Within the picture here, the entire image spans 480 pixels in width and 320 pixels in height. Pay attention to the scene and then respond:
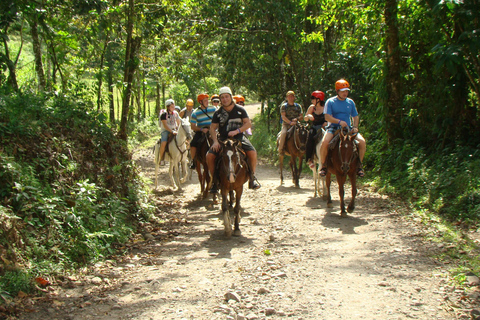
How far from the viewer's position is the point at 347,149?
909 centimetres

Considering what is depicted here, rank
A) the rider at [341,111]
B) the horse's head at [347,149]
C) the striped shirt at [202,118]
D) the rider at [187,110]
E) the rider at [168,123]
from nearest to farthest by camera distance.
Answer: the horse's head at [347,149]
the rider at [341,111]
the striped shirt at [202,118]
the rider at [168,123]
the rider at [187,110]

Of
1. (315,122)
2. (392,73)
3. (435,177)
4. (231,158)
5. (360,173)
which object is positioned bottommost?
(435,177)

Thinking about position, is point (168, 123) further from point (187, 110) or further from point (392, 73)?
point (392, 73)

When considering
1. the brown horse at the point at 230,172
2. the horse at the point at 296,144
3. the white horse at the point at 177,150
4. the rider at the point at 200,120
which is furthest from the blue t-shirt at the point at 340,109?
the white horse at the point at 177,150

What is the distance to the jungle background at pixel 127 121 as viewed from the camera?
6.27 m

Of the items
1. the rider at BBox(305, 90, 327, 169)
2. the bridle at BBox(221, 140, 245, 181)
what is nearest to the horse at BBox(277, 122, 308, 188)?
the rider at BBox(305, 90, 327, 169)

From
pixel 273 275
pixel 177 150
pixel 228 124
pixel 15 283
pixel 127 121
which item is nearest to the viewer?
pixel 15 283

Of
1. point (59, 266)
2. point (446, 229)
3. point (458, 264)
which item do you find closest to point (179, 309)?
point (59, 266)

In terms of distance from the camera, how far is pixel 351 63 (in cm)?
1798

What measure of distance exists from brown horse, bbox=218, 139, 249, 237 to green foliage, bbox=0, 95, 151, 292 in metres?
1.82

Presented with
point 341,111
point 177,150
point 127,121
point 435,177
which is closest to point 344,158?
point 341,111

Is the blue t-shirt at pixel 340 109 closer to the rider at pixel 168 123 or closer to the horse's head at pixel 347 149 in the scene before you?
the horse's head at pixel 347 149

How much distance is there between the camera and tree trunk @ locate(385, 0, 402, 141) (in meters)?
11.9

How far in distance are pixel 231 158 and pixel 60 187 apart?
288 cm
